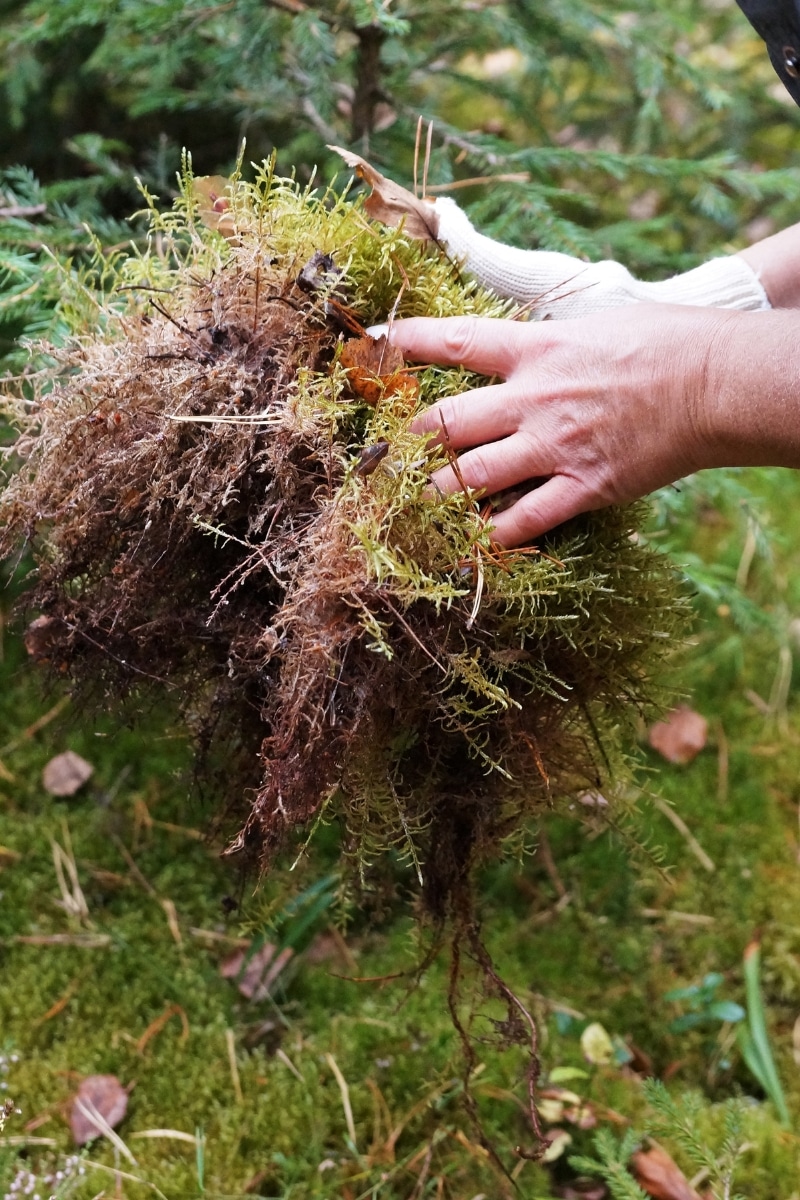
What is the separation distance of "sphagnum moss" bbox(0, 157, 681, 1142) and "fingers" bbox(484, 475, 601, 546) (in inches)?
1.3

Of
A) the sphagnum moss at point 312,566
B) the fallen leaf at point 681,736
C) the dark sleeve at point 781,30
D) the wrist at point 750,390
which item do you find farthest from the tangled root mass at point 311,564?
the fallen leaf at point 681,736

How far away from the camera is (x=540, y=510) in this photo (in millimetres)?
974

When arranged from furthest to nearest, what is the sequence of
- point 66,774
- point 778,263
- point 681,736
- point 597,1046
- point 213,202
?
point 681,736
point 66,774
point 597,1046
point 778,263
point 213,202

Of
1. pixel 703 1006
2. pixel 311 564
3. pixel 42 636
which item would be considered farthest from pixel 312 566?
pixel 703 1006

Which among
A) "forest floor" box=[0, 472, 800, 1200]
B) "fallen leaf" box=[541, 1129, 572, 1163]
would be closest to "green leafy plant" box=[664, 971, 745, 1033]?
"forest floor" box=[0, 472, 800, 1200]

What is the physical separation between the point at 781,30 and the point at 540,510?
0.69m

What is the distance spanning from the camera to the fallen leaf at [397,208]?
106 centimetres

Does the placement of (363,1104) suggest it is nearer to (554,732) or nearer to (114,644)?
(554,732)

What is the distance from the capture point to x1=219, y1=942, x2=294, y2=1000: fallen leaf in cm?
153

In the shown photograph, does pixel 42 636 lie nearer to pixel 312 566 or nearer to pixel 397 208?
pixel 312 566

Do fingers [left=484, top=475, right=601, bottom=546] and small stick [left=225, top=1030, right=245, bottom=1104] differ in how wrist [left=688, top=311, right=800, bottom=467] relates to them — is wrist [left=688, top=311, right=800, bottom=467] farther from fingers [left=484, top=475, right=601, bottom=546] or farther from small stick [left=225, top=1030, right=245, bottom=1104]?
small stick [left=225, top=1030, right=245, bottom=1104]

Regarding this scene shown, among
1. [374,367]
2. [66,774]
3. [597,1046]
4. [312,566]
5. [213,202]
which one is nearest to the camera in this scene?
[312,566]

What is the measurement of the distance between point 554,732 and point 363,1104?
82cm

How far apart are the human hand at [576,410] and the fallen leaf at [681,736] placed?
112 cm
